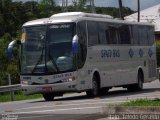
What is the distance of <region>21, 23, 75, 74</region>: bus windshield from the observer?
25.6 m

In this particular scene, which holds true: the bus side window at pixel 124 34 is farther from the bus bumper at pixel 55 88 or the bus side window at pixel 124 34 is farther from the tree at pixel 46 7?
the tree at pixel 46 7

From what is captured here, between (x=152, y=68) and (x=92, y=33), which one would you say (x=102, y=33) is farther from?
(x=152, y=68)

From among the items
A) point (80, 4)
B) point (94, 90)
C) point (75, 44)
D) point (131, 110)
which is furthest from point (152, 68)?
point (80, 4)

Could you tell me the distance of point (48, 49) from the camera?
25812 mm

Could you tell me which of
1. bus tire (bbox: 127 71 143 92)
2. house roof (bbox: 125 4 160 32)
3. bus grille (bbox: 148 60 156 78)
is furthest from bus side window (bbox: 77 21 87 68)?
house roof (bbox: 125 4 160 32)

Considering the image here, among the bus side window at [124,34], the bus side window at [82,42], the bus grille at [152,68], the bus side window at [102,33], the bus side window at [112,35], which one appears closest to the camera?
the bus side window at [82,42]

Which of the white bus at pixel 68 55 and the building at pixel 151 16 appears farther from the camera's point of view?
the building at pixel 151 16

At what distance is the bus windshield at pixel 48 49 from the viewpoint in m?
25.6

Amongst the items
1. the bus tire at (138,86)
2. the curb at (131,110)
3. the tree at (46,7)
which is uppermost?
the tree at (46,7)

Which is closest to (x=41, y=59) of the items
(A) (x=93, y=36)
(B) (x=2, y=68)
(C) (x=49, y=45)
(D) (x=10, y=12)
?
(C) (x=49, y=45)

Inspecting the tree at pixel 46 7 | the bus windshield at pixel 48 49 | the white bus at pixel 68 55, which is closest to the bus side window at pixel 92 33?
the white bus at pixel 68 55

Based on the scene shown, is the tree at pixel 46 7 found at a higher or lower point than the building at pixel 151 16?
higher

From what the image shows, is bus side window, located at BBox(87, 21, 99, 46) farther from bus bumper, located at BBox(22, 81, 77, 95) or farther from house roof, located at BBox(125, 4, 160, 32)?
house roof, located at BBox(125, 4, 160, 32)

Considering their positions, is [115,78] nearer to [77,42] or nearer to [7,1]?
[77,42]
